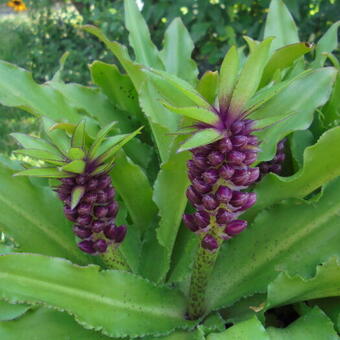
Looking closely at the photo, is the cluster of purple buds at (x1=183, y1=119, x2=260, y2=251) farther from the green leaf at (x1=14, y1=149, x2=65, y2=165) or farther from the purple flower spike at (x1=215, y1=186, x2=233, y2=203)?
the green leaf at (x1=14, y1=149, x2=65, y2=165)

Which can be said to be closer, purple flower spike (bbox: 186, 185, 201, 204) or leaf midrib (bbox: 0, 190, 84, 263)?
purple flower spike (bbox: 186, 185, 201, 204)

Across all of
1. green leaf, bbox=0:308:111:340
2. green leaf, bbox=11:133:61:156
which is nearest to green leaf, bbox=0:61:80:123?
green leaf, bbox=11:133:61:156

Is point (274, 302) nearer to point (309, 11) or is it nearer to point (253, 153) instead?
point (253, 153)

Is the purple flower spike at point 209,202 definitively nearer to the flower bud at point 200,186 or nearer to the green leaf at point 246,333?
the flower bud at point 200,186

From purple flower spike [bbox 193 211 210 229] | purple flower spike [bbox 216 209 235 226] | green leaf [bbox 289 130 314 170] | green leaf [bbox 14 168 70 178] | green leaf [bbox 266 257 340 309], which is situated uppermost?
green leaf [bbox 14 168 70 178]

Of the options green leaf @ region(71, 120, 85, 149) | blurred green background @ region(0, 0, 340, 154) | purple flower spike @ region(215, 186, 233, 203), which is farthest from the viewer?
blurred green background @ region(0, 0, 340, 154)

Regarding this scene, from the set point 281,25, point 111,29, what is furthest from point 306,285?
point 111,29
